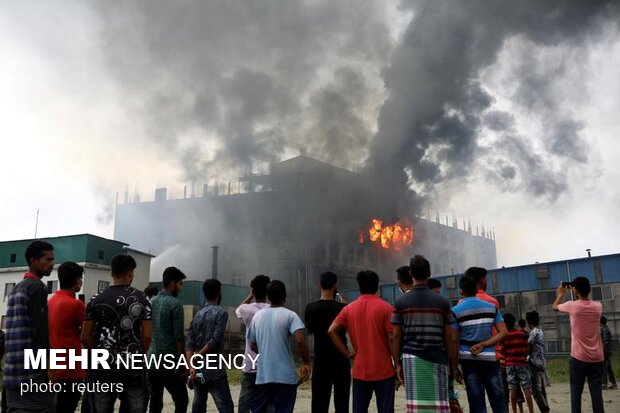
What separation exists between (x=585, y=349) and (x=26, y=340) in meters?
6.39

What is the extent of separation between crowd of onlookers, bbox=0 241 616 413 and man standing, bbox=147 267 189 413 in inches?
0.5

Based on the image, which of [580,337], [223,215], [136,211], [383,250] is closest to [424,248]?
[383,250]

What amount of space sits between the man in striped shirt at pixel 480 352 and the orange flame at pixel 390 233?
3773 centimetres

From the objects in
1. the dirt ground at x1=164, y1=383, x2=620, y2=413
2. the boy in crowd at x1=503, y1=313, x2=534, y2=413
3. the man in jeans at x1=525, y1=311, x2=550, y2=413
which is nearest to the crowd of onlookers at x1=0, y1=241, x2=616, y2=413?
the boy in crowd at x1=503, y1=313, x2=534, y2=413

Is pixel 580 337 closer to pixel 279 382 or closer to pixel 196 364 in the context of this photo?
pixel 279 382

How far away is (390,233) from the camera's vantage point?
A: 4381 cm

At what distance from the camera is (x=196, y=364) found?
Result: 586 centimetres

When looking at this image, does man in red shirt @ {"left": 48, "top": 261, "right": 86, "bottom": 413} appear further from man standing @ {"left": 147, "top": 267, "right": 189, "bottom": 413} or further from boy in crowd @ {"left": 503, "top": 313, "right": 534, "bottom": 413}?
boy in crowd @ {"left": 503, "top": 313, "right": 534, "bottom": 413}

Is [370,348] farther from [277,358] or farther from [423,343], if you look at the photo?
[277,358]

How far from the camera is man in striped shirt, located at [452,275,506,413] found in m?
5.59

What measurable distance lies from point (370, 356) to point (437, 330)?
78cm

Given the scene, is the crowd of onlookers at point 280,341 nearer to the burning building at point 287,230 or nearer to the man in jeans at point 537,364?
the man in jeans at point 537,364

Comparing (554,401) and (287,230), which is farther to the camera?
(287,230)

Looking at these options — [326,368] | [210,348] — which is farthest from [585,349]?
[210,348]
